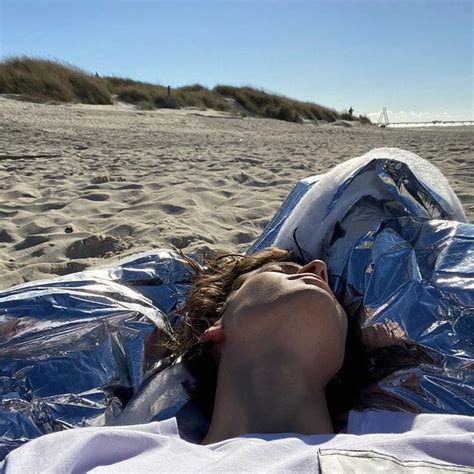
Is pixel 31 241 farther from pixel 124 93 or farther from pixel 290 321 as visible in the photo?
pixel 124 93

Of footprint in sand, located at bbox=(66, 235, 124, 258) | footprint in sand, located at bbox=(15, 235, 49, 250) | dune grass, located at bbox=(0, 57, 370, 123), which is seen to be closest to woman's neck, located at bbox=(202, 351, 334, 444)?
footprint in sand, located at bbox=(66, 235, 124, 258)

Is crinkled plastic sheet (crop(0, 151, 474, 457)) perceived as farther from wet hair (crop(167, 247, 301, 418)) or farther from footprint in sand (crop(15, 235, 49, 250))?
footprint in sand (crop(15, 235, 49, 250))

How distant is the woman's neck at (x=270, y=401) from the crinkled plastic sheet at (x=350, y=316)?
0.27m

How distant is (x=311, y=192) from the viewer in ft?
8.08

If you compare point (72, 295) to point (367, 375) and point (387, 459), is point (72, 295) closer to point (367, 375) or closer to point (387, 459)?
point (367, 375)

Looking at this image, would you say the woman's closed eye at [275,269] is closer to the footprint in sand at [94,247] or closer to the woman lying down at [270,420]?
the woman lying down at [270,420]

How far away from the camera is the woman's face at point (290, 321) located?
5.57 feet

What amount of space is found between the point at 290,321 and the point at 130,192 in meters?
3.51

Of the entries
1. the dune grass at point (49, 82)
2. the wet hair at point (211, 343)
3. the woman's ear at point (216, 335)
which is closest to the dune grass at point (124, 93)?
the dune grass at point (49, 82)

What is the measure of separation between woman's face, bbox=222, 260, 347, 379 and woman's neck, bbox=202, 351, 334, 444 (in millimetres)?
43

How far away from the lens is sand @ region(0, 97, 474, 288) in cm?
350

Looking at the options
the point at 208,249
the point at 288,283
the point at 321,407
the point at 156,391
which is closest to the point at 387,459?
the point at 321,407

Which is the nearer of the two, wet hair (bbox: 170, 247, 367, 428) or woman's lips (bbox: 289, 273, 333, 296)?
woman's lips (bbox: 289, 273, 333, 296)

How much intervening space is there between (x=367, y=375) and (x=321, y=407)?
0.32 m
